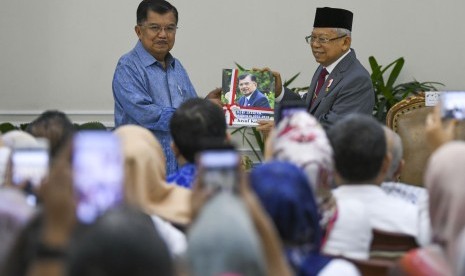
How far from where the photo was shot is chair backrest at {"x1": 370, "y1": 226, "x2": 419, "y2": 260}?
11.5 feet

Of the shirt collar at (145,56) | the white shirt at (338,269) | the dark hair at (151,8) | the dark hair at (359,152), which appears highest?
the dark hair at (151,8)

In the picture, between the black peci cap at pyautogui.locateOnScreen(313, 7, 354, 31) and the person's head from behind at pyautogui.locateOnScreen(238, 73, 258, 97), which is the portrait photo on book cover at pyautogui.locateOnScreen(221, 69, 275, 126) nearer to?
the person's head from behind at pyautogui.locateOnScreen(238, 73, 258, 97)

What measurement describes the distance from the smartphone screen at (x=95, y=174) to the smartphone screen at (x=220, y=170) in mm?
213

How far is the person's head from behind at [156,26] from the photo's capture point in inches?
234

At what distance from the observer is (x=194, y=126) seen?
4004 mm

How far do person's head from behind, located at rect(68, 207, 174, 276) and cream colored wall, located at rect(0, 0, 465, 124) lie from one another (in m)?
5.71

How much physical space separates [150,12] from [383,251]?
281 centimetres

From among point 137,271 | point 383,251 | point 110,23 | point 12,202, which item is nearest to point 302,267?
point 383,251

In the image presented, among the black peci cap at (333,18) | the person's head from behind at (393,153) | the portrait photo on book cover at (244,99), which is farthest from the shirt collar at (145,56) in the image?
the person's head from behind at (393,153)

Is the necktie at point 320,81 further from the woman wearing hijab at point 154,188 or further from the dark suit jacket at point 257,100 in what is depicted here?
the woman wearing hijab at point 154,188

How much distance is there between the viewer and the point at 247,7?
313 inches

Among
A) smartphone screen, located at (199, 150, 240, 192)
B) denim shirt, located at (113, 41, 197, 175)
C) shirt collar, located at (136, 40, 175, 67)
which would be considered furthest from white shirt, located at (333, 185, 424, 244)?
shirt collar, located at (136, 40, 175, 67)

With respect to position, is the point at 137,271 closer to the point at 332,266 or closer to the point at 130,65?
the point at 332,266

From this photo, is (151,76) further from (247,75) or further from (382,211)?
(382,211)
